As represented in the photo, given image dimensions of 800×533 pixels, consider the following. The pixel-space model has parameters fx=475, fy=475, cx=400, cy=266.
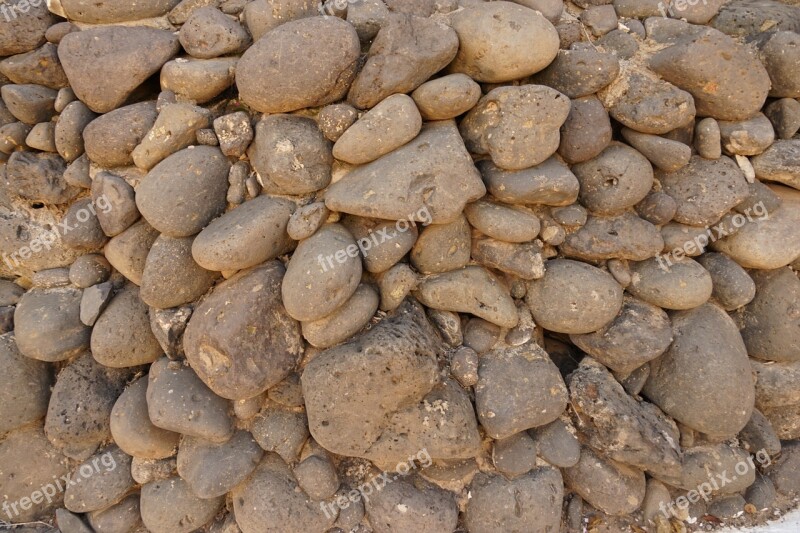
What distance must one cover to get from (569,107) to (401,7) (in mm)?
1064

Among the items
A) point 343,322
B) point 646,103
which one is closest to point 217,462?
point 343,322

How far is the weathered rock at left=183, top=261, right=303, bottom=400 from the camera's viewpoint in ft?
7.68

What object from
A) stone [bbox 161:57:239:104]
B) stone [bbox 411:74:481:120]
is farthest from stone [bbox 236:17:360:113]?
stone [bbox 411:74:481:120]

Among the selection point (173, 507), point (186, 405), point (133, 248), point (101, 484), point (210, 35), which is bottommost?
point (173, 507)

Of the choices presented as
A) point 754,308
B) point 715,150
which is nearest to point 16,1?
point 715,150

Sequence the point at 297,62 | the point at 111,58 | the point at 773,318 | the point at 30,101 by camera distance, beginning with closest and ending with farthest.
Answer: the point at 297,62 → the point at 111,58 → the point at 30,101 → the point at 773,318

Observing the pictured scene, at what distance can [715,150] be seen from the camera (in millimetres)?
2621

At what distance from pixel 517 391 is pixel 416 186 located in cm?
117

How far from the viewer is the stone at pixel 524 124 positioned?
2.41 m

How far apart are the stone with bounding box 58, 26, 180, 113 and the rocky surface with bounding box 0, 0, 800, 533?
0.01 metres

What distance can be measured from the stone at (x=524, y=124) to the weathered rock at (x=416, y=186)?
19cm

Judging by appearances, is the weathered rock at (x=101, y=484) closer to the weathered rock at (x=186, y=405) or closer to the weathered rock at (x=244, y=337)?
the weathered rock at (x=186, y=405)

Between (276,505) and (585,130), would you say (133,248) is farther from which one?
(585,130)

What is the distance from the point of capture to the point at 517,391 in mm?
2457
